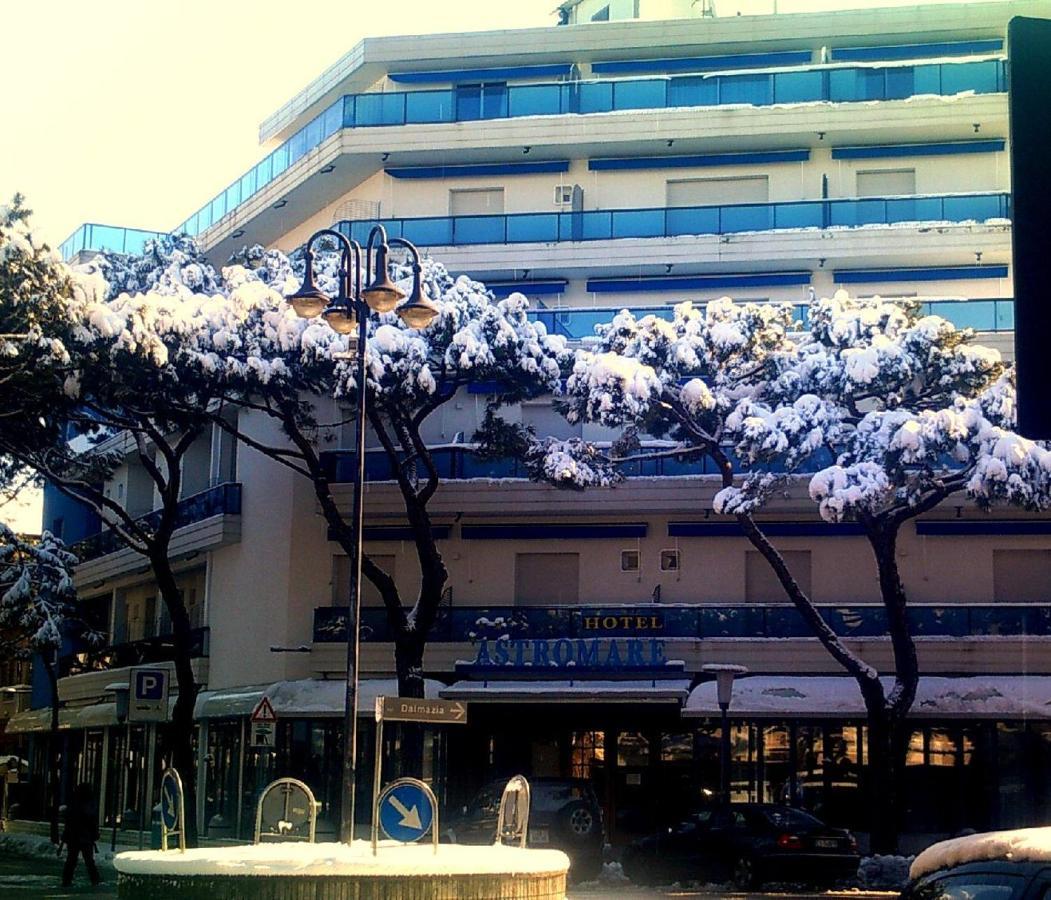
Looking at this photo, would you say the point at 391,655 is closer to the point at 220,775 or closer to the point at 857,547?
the point at 220,775

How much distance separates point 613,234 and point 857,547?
9.14 meters

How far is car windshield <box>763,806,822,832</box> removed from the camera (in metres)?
25.6

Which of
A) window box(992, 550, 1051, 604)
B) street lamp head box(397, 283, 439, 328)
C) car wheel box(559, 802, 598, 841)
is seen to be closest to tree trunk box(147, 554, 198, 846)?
car wheel box(559, 802, 598, 841)

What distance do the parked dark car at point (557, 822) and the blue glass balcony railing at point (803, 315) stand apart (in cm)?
1038

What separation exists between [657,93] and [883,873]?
20052 mm

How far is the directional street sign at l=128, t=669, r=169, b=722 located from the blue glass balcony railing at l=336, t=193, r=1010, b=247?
13826 mm

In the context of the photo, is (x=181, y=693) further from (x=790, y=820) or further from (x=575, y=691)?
(x=790, y=820)

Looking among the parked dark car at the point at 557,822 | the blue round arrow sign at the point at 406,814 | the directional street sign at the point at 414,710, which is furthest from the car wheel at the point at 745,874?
the blue round arrow sign at the point at 406,814

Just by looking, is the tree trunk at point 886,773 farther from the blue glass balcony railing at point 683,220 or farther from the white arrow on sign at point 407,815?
the white arrow on sign at point 407,815

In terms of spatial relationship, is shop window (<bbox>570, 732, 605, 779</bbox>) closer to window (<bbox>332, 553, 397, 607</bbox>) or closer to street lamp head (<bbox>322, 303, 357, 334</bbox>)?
window (<bbox>332, 553, 397, 607</bbox>)

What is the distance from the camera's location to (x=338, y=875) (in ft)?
35.9

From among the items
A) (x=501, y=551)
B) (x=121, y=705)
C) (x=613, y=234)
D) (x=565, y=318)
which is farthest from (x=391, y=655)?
(x=613, y=234)

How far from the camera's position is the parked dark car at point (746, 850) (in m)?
25.2

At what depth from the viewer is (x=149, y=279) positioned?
108 feet
